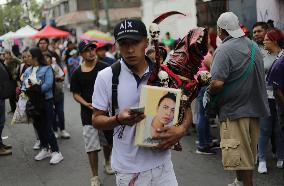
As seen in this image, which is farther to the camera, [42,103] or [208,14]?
[208,14]

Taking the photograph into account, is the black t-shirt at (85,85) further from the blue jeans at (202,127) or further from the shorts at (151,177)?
the shorts at (151,177)

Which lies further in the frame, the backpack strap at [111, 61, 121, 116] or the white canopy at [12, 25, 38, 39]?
the white canopy at [12, 25, 38, 39]

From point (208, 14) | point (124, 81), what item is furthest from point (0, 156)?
point (208, 14)

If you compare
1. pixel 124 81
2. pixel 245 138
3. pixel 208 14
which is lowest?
pixel 245 138

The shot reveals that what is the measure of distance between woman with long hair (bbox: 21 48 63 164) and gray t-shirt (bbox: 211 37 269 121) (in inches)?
123

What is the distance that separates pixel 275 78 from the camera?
15.5 feet

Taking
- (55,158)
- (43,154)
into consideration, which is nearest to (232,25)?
(55,158)

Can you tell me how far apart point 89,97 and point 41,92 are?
1335mm

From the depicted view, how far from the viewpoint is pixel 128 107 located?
2.74 m

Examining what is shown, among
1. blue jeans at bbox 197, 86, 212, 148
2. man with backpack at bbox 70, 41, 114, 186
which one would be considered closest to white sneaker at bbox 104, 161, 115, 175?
man with backpack at bbox 70, 41, 114, 186

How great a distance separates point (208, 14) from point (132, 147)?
8890 mm

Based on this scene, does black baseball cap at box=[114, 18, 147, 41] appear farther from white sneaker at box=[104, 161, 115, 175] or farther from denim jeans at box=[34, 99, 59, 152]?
denim jeans at box=[34, 99, 59, 152]

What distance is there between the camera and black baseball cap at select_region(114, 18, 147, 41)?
2.60m

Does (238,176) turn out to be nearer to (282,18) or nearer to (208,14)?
(282,18)
